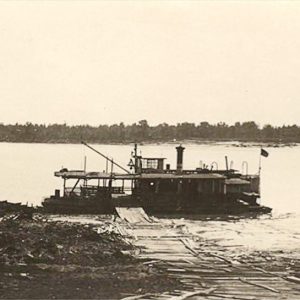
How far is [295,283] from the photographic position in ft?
60.5

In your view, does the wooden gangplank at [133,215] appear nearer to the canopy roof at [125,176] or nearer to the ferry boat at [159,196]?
the ferry boat at [159,196]

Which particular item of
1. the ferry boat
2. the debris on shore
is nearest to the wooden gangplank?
the ferry boat

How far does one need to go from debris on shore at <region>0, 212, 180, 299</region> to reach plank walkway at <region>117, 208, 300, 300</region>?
65 cm

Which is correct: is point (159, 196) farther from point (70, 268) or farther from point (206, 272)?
point (70, 268)

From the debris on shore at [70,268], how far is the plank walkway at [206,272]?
652 mm

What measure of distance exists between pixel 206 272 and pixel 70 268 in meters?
4.07

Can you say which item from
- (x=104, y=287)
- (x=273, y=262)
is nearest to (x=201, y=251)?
(x=273, y=262)

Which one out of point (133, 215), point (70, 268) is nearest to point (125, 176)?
point (133, 215)

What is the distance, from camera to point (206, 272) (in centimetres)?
1952

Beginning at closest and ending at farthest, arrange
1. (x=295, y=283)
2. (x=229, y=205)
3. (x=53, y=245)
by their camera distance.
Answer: (x=295, y=283)
(x=53, y=245)
(x=229, y=205)

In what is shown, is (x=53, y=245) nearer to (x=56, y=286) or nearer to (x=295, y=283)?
(x=56, y=286)

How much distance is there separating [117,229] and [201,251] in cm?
719

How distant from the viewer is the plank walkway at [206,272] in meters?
16.5

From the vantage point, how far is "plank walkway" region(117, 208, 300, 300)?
16484mm
